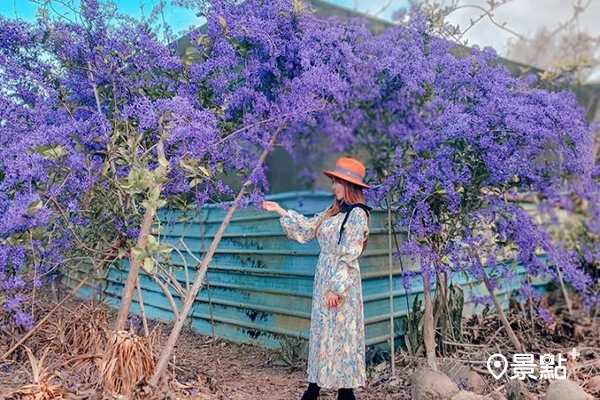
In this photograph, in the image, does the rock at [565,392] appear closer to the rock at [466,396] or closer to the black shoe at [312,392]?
the rock at [466,396]

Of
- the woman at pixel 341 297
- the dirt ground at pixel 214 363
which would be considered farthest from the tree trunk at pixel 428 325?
the woman at pixel 341 297

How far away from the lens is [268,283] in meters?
5.94

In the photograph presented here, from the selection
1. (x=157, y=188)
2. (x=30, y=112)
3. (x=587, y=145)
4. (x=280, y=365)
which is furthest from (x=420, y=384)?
(x=30, y=112)

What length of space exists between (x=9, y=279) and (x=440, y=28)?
4243 mm

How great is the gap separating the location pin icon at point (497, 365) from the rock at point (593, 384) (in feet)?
1.96

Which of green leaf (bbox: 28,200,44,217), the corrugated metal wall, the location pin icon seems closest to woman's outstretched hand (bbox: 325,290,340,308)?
the corrugated metal wall

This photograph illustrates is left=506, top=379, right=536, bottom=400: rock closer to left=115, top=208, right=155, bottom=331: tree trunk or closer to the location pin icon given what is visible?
the location pin icon

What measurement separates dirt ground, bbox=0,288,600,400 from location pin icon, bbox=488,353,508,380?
7 centimetres

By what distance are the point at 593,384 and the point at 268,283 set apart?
294cm

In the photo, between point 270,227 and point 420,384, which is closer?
point 420,384

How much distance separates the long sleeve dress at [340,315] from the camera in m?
4.00

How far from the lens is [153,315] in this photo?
6.64 metres

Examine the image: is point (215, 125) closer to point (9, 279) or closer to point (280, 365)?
point (9, 279)

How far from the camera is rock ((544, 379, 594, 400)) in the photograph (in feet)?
13.0
